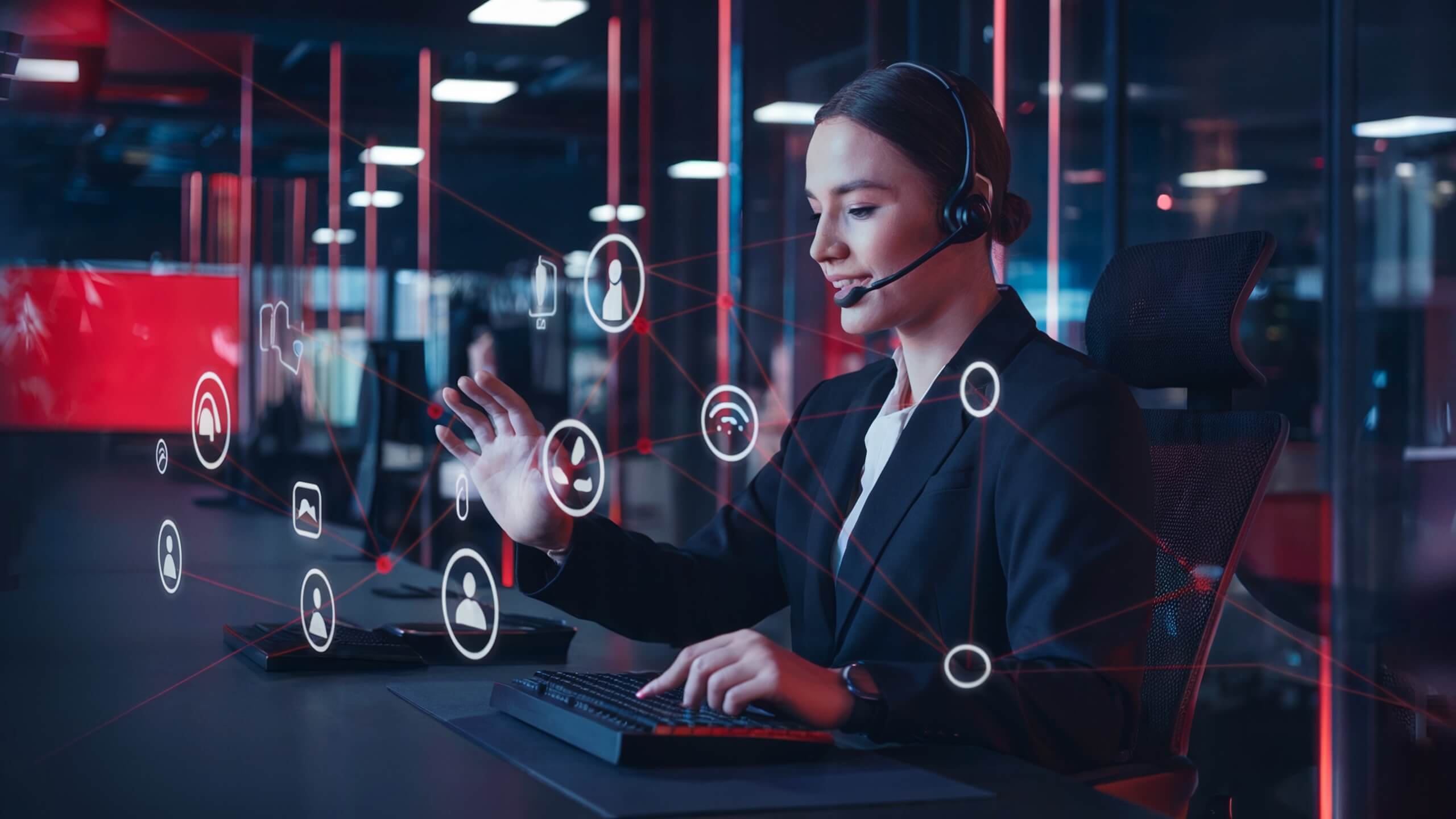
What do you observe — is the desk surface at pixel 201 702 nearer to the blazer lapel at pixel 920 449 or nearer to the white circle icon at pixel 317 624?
the white circle icon at pixel 317 624

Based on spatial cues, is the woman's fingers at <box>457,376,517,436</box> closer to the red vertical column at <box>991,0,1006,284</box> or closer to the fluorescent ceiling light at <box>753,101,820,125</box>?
the red vertical column at <box>991,0,1006,284</box>

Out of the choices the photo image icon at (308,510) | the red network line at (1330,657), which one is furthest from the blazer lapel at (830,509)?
the red network line at (1330,657)

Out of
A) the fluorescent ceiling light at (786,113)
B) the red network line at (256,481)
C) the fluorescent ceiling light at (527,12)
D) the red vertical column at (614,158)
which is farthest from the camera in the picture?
the fluorescent ceiling light at (786,113)

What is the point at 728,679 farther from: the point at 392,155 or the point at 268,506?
the point at 392,155

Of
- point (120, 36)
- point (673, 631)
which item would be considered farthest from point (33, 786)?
point (120, 36)

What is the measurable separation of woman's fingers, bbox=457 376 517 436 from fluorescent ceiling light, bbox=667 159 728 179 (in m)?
3.57

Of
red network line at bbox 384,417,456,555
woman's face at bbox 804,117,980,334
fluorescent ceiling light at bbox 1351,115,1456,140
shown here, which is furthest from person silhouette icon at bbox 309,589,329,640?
fluorescent ceiling light at bbox 1351,115,1456,140

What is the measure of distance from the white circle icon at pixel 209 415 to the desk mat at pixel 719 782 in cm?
76

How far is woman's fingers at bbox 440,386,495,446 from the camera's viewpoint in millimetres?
1218

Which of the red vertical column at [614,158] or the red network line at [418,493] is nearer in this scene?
Result: the red network line at [418,493]

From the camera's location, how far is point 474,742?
1072mm

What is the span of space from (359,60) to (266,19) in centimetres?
32

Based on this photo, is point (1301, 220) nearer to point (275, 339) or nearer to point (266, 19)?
point (275, 339)

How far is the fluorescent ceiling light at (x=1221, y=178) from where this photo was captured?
3904 mm
